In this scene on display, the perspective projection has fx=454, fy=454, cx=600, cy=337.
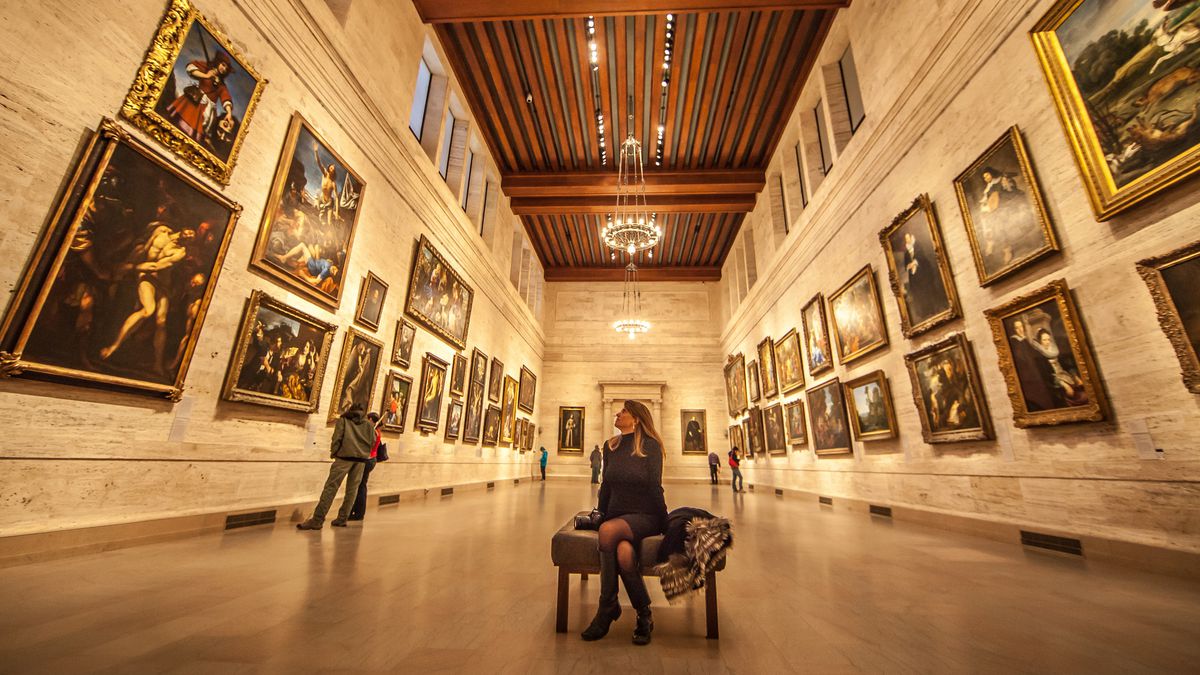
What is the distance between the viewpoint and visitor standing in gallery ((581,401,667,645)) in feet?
7.06

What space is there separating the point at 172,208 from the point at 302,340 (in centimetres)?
217

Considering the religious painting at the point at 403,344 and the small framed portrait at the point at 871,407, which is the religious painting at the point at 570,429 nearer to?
the religious painting at the point at 403,344

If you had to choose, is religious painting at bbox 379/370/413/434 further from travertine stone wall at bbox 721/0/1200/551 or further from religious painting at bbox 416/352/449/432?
travertine stone wall at bbox 721/0/1200/551

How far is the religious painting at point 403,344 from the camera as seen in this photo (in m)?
8.41

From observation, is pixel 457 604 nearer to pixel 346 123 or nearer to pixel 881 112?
pixel 346 123

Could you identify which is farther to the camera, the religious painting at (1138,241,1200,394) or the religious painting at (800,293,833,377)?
the religious painting at (800,293,833,377)

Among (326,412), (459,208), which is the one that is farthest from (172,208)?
(459,208)

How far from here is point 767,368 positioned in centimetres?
1388

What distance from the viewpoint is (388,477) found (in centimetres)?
816

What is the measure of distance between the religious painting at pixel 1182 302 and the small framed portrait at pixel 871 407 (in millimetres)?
4168

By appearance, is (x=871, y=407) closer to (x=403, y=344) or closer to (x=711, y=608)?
(x=711, y=608)

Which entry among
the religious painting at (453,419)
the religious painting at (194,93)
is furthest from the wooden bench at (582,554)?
the religious painting at (453,419)

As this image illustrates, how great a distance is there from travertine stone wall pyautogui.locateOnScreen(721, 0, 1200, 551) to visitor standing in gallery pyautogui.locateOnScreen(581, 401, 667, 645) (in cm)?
434

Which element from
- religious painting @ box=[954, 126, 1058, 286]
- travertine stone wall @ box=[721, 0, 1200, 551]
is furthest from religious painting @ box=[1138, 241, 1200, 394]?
religious painting @ box=[954, 126, 1058, 286]
